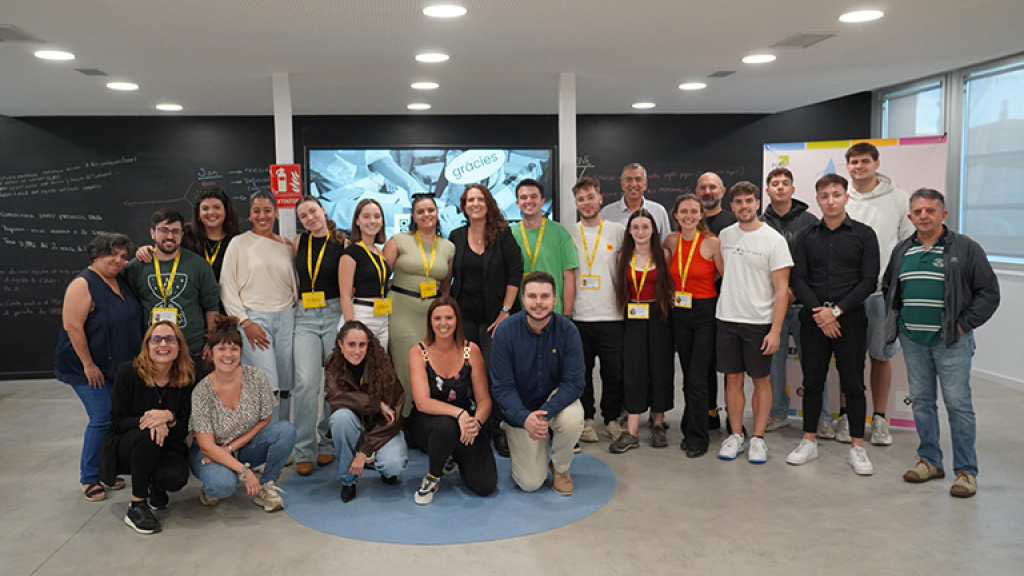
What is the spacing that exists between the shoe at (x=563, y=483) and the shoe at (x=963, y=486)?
186 cm

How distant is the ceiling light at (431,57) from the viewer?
468cm

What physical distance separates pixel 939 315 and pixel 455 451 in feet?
8.07

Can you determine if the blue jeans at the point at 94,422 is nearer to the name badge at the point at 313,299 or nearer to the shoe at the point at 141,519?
the shoe at the point at 141,519

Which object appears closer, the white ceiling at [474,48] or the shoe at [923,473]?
the white ceiling at [474,48]

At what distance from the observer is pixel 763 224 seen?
4227 millimetres

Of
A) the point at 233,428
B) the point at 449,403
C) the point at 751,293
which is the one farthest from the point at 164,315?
the point at 751,293

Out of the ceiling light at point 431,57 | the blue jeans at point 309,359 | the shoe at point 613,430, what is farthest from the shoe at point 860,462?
the ceiling light at point 431,57

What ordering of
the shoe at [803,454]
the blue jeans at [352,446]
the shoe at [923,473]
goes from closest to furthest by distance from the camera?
the blue jeans at [352,446] → the shoe at [923,473] → the shoe at [803,454]

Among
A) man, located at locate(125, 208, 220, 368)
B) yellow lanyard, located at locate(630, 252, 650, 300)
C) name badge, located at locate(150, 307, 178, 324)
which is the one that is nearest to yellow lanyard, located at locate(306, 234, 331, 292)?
man, located at locate(125, 208, 220, 368)

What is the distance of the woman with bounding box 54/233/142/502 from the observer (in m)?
3.79

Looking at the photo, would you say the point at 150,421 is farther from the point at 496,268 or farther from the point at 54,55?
the point at 54,55

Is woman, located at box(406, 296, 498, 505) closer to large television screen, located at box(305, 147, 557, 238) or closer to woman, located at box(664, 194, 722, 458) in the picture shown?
woman, located at box(664, 194, 722, 458)

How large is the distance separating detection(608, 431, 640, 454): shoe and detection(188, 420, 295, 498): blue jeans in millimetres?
1869

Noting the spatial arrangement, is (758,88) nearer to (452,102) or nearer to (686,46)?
(686,46)
